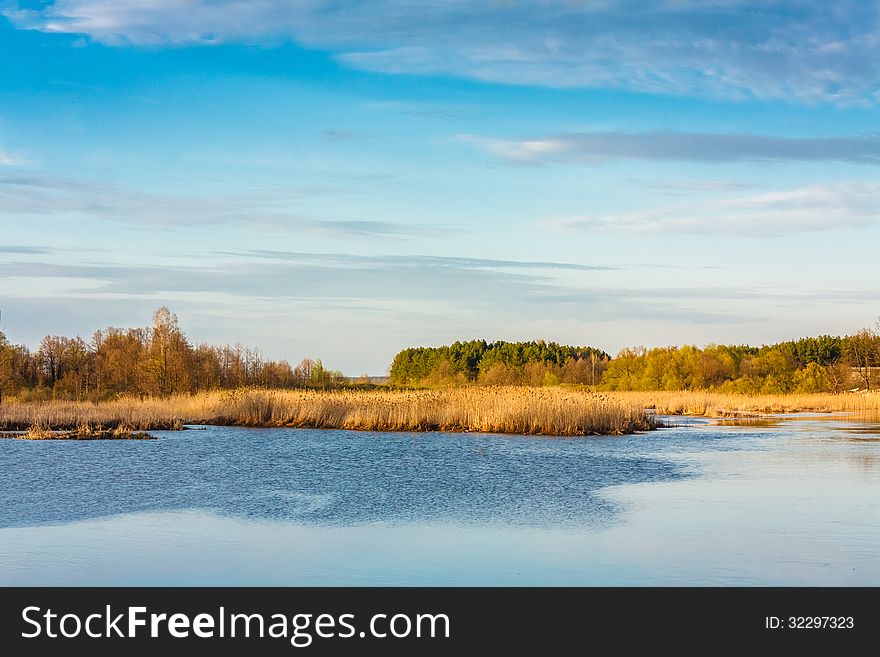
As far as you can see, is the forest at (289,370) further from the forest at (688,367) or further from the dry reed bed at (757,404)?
the dry reed bed at (757,404)

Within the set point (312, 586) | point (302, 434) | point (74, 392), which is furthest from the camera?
point (74, 392)

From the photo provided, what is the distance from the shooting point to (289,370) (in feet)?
186

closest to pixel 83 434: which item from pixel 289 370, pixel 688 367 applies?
pixel 289 370

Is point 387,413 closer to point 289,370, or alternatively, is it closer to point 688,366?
point 289,370

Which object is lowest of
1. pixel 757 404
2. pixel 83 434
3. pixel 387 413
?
pixel 757 404

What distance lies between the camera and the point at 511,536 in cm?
1081

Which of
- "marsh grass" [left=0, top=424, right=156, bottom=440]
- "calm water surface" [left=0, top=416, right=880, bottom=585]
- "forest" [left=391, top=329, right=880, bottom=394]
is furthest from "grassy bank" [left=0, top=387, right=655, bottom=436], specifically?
"forest" [left=391, top=329, right=880, bottom=394]

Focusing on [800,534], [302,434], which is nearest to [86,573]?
[800,534]

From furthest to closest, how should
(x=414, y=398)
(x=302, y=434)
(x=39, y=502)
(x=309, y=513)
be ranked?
(x=414, y=398)
(x=302, y=434)
(x=39, y=502)
(x=309, y=513)

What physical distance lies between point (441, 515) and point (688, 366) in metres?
57.1

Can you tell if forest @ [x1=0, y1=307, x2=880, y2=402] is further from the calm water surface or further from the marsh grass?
the calm water surface
